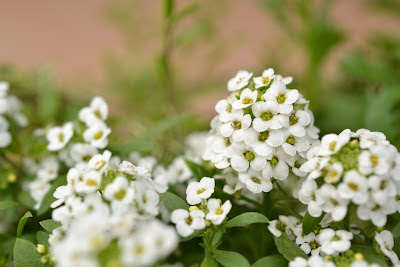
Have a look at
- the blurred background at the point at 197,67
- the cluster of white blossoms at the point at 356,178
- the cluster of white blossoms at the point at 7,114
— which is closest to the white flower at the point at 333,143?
the cluster of white blossoms at the point at 356,178

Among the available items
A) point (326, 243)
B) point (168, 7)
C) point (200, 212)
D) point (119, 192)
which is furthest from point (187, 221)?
point (168, 7)

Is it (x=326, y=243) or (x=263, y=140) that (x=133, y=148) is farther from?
(x=326, y=243)

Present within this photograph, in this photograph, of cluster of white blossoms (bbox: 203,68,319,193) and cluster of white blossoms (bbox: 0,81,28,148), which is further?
cluster of white blossoms (bbox: 0,81,28,148)

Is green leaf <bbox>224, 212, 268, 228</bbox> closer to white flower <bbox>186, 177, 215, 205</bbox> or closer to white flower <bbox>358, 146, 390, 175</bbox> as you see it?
white flower <bbox>186, 177, 215, 205</bbox>

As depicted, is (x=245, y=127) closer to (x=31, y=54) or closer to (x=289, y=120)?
(x=289, y=120)

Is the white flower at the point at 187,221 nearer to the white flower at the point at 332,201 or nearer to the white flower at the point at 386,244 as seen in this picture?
the white flower at the point at 332,201

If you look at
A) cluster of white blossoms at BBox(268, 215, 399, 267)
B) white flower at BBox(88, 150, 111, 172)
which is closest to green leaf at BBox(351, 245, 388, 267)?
cluster of white blossoms at BBox(268, 215, 399, 267)
